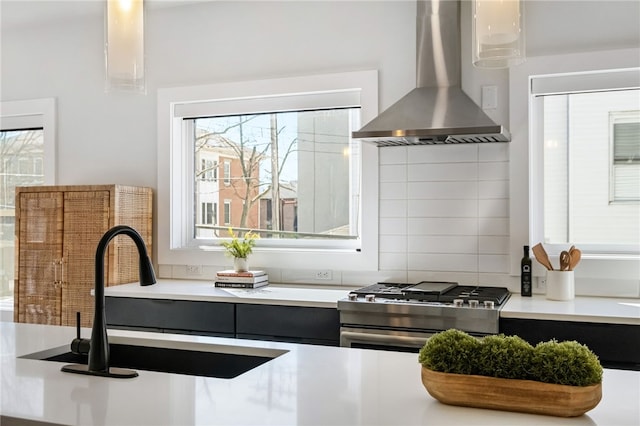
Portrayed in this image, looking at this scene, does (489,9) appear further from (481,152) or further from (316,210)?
(316,210)

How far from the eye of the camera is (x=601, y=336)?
8.99 ft

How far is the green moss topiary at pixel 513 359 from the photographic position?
1357mm

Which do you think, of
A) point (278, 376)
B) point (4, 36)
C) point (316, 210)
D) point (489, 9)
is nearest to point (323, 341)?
point (316, 210)

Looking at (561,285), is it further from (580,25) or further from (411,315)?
(580,25)

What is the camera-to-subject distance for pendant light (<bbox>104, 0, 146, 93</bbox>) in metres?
2.12

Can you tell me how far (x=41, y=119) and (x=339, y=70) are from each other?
2.40 m

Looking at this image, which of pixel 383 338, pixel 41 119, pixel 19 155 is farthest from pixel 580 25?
pixel 19 155

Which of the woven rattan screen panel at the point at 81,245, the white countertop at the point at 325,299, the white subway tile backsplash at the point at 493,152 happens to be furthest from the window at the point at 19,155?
the white subway tile backsplash at the point at 493,152

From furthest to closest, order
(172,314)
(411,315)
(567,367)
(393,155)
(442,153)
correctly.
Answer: (393,155), (442,153), (172,314), (411,315), (567,367)

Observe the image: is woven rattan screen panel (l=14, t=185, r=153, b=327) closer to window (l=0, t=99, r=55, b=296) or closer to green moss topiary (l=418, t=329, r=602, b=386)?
window (l=0, t=99, r=55, b=296)

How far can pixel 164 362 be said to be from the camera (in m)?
2.16

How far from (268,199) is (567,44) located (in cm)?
207

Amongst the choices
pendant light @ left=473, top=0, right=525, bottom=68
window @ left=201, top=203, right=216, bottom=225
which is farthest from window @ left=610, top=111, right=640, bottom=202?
window @ left=201, top=203, right=216, bottom=225

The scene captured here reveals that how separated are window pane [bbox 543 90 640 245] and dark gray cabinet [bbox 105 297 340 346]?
1.45 m
